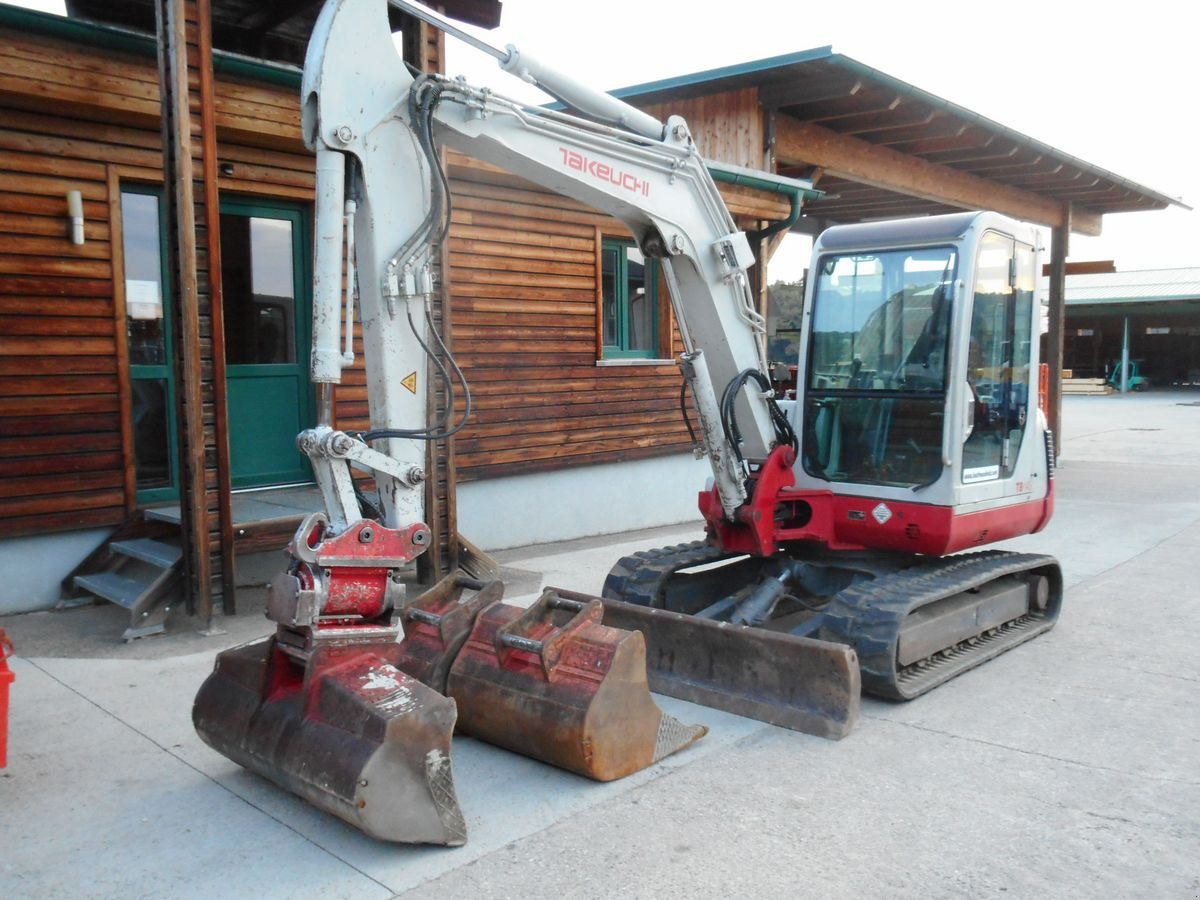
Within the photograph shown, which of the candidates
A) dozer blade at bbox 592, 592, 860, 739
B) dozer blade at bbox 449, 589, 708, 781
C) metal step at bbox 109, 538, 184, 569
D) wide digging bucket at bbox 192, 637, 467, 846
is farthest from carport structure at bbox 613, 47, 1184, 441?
wide digging bucket at bbox 192, 637, 467, 846

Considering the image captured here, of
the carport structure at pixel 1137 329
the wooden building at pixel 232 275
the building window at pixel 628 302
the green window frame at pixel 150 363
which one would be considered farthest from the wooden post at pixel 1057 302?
the carport structure at pixel 1137 329

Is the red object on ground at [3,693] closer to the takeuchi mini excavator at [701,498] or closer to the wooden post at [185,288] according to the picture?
the takeuchi mini excavator at [701,498]

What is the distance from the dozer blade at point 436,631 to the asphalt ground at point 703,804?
0.39 m

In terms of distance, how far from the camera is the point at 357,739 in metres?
3.33

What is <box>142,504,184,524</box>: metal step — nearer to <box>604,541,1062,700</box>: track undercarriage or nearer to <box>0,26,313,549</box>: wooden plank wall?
<box>0,26,313,549</box>: wooden plank wall

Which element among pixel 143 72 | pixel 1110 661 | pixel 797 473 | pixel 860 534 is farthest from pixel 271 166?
pixel 1110 661

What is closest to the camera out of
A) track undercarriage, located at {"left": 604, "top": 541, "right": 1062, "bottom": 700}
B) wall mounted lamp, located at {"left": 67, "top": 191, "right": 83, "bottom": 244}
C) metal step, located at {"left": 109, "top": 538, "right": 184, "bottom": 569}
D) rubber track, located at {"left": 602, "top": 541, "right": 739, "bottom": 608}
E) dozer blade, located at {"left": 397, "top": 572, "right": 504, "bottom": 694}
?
dozer blade, located at {"left": 397, "top": 572, "right": 504, "bottom": 694}

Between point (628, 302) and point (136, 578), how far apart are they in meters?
5.55

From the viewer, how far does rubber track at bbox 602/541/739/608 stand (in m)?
5.73

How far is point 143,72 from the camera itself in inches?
247

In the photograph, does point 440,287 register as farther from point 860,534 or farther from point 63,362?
point 860,534

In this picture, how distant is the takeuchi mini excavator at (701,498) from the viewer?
11.9 ft

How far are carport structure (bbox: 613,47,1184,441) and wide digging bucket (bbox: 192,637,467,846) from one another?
24.6 feet

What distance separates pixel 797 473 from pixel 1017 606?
1.57 meters
